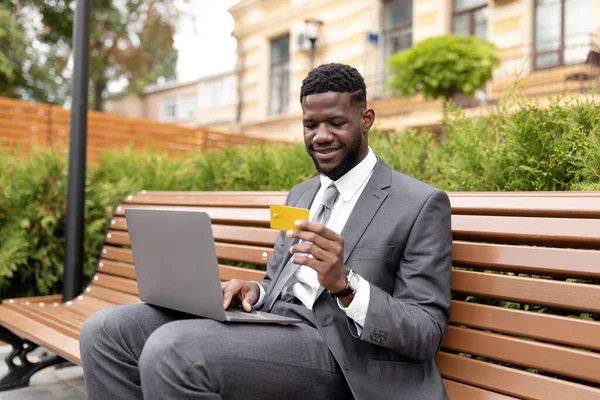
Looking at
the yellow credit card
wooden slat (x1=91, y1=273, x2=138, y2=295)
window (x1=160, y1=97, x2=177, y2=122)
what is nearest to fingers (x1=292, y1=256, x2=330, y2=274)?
the yellow credit card

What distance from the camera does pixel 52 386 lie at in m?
4.03

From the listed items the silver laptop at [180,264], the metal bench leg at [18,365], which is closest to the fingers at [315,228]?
the silver laptop at [180,264]

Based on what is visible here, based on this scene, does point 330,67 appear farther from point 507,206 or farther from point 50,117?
point 50,117

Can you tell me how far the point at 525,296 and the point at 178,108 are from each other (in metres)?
36.7

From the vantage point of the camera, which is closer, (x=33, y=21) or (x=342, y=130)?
(x=342, y=130)

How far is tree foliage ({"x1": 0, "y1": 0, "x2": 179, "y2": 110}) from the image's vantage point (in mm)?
16141

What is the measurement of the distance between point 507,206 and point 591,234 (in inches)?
13.7

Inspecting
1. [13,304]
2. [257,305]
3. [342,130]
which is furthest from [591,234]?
[13,304]

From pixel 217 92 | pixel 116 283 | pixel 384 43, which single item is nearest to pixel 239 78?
pixel 384 43

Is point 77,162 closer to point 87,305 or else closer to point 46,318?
point 87,305

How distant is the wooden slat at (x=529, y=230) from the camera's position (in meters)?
2.11

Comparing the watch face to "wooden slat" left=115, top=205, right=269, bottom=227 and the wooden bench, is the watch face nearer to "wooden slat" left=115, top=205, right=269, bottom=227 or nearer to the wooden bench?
the wooden bench

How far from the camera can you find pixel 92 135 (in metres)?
11.5

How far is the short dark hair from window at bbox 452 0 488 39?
1246cm
